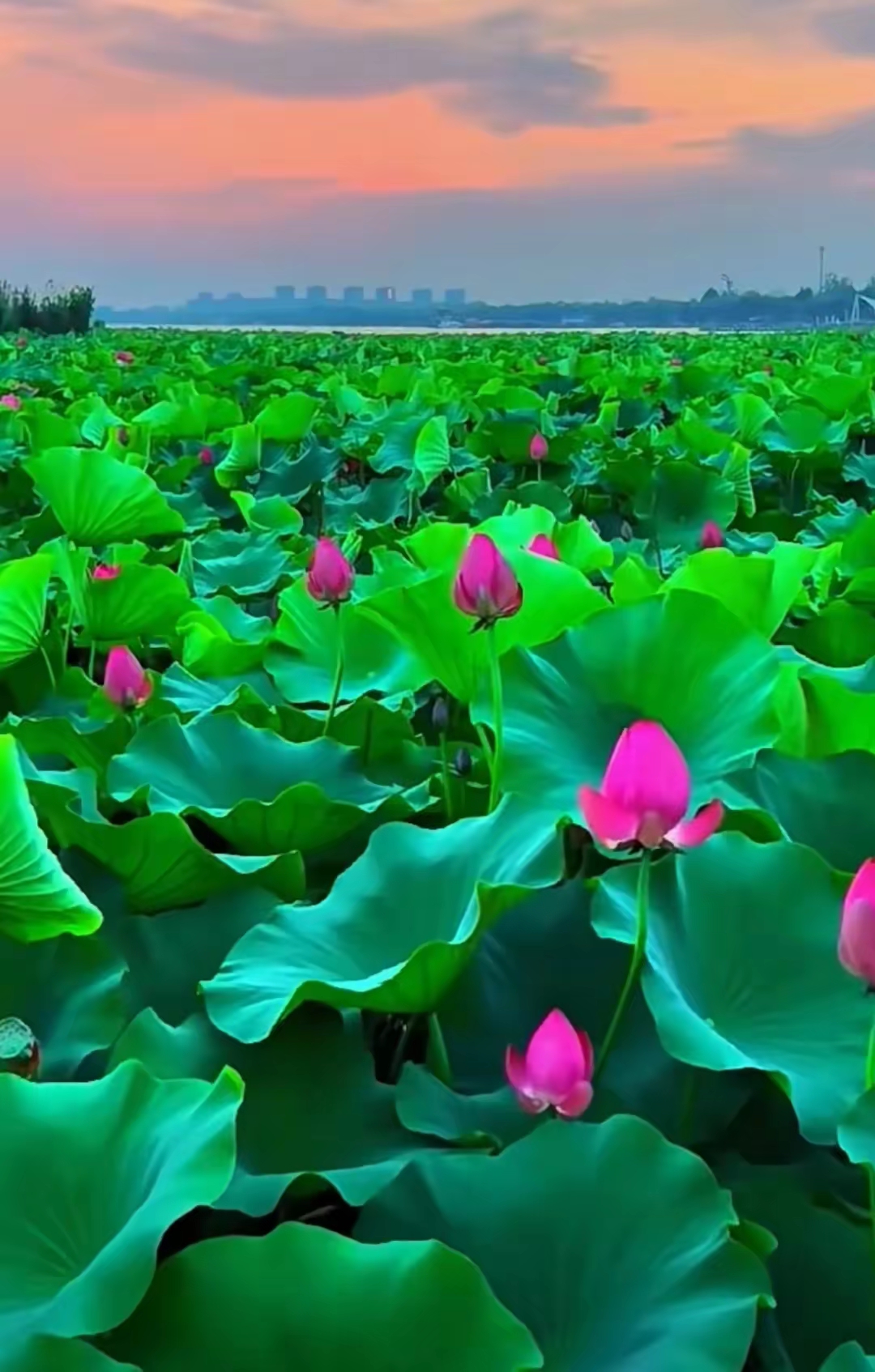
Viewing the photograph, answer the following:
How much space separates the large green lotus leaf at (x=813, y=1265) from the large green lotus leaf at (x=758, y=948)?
5 centimetres

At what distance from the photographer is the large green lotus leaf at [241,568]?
63.4 inches

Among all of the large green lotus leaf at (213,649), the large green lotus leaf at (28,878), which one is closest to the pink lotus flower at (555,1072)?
the large green lotus leaf at (28,878)

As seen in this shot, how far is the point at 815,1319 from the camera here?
488mm

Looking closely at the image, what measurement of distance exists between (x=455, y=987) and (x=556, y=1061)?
116 mm

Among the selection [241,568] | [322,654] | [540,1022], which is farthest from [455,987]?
[241,568]

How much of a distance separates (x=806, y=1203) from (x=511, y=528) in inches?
25.2

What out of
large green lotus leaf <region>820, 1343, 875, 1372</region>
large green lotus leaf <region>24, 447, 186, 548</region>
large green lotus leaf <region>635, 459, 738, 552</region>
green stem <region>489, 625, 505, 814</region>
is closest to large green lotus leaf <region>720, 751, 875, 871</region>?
green stem <region>489, 625, 505, 814</region>

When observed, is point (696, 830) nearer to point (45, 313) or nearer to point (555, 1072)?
point (555, 1072)

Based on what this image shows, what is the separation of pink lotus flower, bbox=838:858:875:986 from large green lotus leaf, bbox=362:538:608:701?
1.16ft

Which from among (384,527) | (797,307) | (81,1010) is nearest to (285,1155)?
(81,1010)

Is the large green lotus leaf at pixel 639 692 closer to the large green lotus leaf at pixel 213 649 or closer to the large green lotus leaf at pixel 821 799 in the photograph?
the large green lotus leaf at pixel 821 799

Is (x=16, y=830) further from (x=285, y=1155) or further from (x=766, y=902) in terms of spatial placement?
(x=766, y=902)

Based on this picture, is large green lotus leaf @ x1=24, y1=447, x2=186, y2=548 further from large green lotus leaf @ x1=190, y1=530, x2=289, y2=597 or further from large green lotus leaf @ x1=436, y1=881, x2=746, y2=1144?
large green lotus leaf @ x1=436, y1=881, x2=746, y2=1144

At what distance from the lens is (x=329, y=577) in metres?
0.98
